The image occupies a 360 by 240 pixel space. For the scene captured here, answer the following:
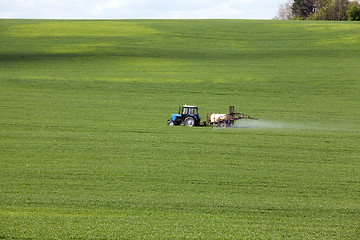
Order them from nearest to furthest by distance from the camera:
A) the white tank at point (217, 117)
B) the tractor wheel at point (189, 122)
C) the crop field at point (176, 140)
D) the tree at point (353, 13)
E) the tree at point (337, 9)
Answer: the crop field at point (176, 140)
the white tank at point (217, 117)
the tractor wheel at point (189, 122)
the tree at point (353, 13)
the tree at point (337, 9)

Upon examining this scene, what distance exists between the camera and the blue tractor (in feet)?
83.4

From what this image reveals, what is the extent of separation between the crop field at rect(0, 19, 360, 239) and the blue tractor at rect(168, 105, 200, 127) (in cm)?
77

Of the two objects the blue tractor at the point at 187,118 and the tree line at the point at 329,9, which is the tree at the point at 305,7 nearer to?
the tree line at the point at 329,9

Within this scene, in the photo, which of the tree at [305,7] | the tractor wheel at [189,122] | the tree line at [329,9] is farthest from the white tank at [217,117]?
the tree at [305,7]

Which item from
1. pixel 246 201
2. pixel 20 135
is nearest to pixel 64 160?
pixel 20 135

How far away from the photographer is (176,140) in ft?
71.4

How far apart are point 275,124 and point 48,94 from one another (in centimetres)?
1629

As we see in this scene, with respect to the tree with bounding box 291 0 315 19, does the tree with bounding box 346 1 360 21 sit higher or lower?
lower

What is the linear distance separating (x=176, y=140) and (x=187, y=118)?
3.89 metres

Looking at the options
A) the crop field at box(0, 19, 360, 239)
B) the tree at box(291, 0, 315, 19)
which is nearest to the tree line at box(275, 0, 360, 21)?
the tree at box(291, 0, 315, 19)

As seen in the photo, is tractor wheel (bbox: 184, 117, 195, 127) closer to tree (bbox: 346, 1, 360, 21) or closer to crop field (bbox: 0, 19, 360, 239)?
crop field (bbox: 0, 19, 360, 239)

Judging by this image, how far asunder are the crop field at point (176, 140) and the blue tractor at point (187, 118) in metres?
0.77

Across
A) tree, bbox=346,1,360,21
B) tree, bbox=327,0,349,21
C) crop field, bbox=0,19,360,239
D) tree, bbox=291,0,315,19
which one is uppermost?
tree, bbox=291,0,315,19

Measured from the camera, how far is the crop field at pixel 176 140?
12.7 meters
